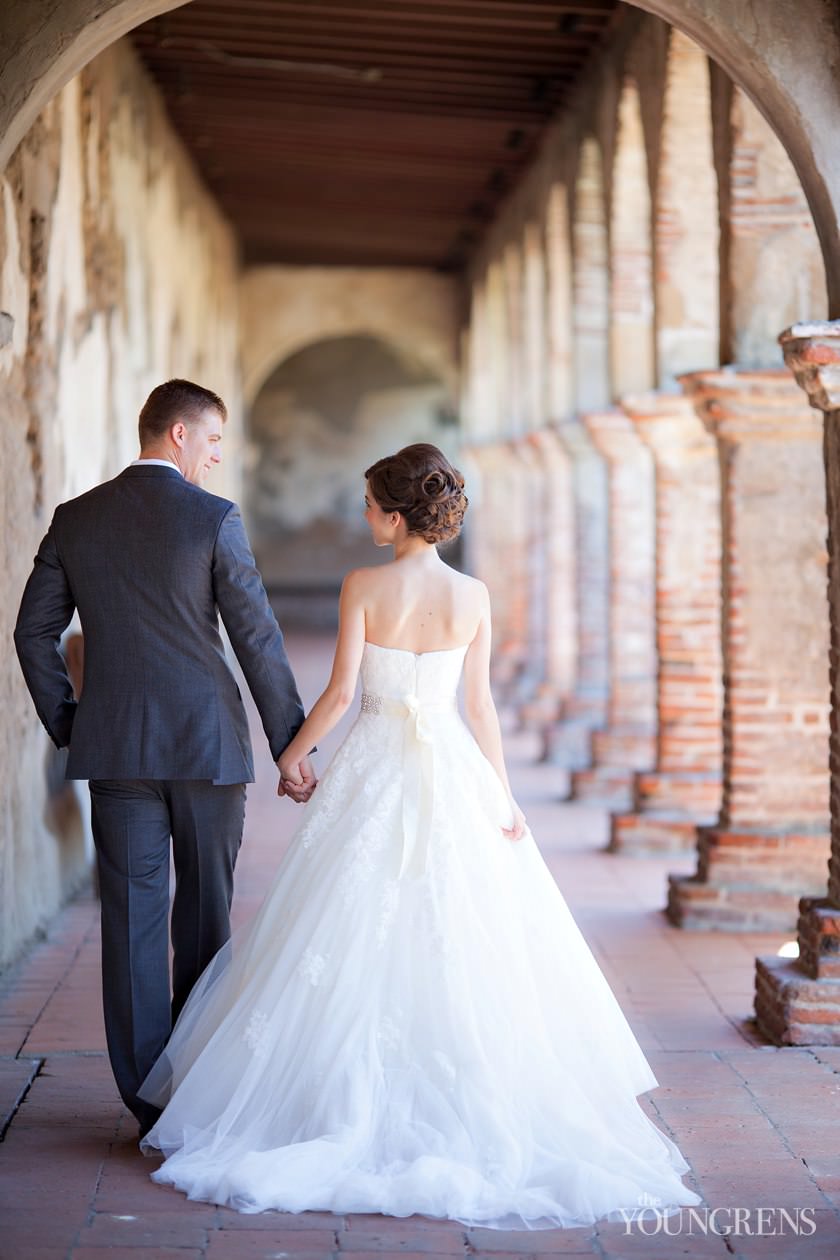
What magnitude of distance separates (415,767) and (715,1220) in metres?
1.18

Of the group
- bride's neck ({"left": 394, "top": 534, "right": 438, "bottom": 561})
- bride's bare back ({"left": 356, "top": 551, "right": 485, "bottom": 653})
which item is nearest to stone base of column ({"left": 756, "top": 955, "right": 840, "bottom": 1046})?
bride's bare back ({"left": 356, "top": 551, "right": 485, "bottom": 653})

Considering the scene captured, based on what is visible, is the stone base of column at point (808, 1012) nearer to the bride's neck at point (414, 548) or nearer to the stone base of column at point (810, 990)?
the stone base of column at point (810, 990)

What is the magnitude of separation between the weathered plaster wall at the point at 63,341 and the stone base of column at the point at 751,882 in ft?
8.55

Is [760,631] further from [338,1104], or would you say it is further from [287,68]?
[287,68]

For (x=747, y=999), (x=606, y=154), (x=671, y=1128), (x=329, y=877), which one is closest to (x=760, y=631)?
(x=747, y=999)

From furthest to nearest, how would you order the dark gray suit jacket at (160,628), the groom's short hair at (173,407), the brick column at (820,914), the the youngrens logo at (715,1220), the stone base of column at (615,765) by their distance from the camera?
the stone base of column at (615,765) < the brick column at (820,914) < the groom's short hair at (173,407) < the dark gray suit jacket at (160,628) < the the youngrens logo at (715,1220)

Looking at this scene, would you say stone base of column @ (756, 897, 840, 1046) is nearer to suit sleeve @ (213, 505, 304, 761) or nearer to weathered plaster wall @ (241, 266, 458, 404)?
suit sleeve @ (213, 505, 304, 761)

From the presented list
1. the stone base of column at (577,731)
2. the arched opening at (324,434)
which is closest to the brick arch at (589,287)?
the stone base of column at (577,731)

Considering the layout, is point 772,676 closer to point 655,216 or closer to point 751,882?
point 751,882

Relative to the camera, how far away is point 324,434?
2722 centimetres

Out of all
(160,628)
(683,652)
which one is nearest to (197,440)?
(160,628)

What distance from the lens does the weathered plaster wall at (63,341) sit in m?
5.88

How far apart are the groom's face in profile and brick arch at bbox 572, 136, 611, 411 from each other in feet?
24.4

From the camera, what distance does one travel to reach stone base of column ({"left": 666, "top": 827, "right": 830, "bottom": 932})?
22.0 ft
